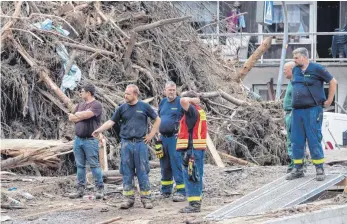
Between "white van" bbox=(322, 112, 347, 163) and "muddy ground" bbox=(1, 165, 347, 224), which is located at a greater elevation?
"white van" bbox=(322, 112, 347, 163)

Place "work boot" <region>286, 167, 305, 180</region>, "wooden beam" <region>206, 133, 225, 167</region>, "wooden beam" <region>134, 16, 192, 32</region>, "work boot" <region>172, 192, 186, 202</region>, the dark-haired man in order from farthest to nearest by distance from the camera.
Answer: "wooden beam" <region>134, 16, 192, 32</region> < "wooden beam" <region>206, 133, 225, 167</region> < the dark-haired man < "work boot" <region>172, 192, 186, 202</region> < "work boot" <region>286, 167, 305, 180</region>

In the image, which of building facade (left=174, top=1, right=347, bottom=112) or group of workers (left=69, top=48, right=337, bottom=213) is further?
building facade (left=174, top=1, right=347, bottom=112)

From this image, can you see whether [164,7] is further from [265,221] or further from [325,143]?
[265,221]

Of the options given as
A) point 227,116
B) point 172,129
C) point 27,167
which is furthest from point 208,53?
point 172,129

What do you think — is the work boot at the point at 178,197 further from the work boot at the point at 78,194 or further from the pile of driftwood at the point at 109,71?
the pile of driftwood at the point at 109,71

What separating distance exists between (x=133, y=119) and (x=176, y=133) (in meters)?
0.85

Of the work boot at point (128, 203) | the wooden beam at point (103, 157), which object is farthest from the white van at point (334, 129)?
the work boot at point (128, 203)

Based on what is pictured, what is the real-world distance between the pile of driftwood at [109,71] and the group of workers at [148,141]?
6.74 ft

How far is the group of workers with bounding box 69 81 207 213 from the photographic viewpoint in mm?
10484

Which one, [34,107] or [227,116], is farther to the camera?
[227,116]

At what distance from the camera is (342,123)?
1961cm

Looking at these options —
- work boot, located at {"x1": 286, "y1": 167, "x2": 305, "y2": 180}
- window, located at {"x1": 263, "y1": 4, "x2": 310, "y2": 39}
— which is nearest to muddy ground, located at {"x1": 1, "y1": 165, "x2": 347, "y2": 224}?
work boot, located at {"x1": 286, "y1": 167, "x2": 305, "y2": 180}

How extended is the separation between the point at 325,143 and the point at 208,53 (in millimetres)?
3644

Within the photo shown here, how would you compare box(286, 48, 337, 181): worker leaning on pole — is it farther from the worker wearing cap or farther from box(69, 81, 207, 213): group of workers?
the worker wearing cap
